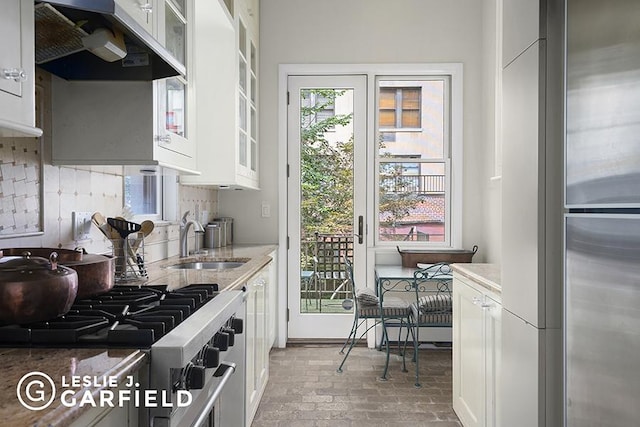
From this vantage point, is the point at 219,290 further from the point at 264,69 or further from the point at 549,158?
the point at 264,69

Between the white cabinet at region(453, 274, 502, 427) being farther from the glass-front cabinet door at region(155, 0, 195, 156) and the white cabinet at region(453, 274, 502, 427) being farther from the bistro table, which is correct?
the glass-front cabinet door at region(155, 0, 195, 156)

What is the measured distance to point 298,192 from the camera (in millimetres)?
4285

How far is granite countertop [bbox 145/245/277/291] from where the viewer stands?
198cm

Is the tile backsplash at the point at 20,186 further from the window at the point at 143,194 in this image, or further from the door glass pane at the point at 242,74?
the door glass pane at the point at 242,74

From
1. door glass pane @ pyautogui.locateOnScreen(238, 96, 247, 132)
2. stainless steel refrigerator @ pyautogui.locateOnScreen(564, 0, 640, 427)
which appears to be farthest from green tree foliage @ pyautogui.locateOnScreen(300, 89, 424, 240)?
stainless steel refrigerator @ pyautogui.locateOnScreen(564, 0, 640, 427)

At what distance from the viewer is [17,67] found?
40.9 inches

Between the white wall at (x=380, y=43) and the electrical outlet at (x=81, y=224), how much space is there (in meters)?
2.31

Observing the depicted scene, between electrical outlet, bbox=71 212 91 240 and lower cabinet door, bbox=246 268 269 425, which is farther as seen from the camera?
lower cabinet door, bbox=246 268 269 425

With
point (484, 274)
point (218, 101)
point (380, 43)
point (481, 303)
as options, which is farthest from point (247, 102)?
point (481, 303)

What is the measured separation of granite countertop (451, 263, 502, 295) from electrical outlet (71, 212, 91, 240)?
166 centimetres

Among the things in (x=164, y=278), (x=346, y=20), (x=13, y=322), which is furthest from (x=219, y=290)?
(x=346, y=20)

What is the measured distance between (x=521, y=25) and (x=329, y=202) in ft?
9.21

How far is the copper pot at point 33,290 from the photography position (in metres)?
1.04

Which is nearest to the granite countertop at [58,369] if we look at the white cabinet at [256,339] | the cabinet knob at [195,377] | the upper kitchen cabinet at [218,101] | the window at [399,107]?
the cabinet knob at [195,377]
